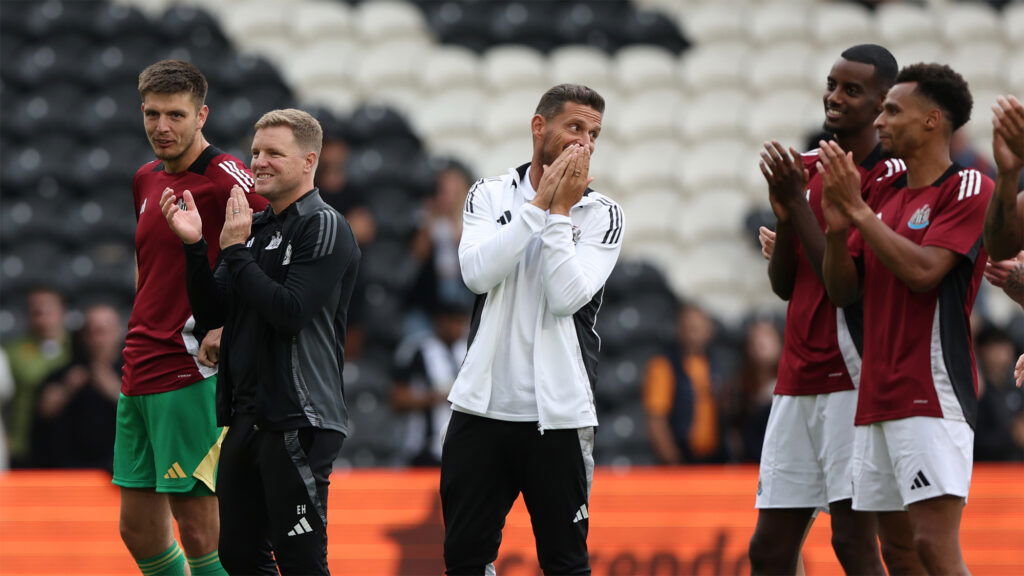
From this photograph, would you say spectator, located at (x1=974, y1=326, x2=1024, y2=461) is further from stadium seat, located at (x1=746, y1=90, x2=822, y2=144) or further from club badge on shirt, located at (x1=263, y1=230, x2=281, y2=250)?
club badge on shirt, located at (x1=263, y1=230, x2=281, y2=250)

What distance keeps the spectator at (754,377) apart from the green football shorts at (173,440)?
4.68m

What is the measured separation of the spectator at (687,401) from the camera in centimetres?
935

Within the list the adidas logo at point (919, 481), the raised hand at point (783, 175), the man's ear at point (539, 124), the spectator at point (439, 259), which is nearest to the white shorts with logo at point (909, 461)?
the adidas logo at point (919, 481)

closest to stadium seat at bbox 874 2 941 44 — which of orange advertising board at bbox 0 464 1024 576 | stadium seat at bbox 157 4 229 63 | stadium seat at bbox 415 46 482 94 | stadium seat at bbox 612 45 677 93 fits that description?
stadium seat at bbox 612 45 677 93

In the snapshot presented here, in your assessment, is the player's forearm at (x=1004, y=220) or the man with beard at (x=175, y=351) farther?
the man with beard at (x=175, y=351)

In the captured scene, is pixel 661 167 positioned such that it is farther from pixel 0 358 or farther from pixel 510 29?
pixel 0 358

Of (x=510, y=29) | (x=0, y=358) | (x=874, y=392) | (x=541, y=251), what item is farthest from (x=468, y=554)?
(x=510, y=29)

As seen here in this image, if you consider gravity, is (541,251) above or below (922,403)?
above

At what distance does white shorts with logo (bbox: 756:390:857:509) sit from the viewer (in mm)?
4949

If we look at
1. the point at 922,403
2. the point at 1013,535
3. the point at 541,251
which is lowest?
the point at 1013,535

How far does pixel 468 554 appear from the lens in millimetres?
4656

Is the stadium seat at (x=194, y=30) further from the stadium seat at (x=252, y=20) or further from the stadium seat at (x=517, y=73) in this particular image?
Result: the stadium seat at (x=517, y=73)

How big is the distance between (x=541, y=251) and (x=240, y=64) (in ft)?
26.8

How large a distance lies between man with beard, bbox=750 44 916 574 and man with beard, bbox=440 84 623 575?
30.4 inches
